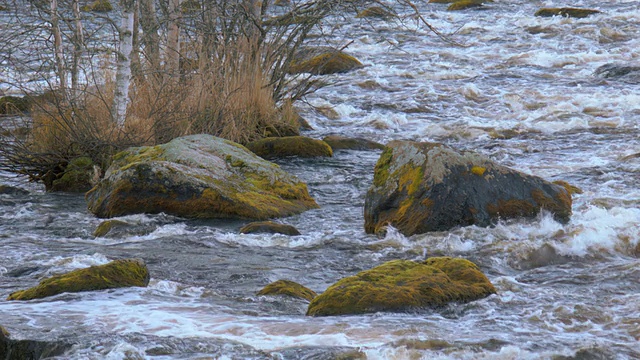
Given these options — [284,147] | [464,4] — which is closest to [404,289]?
[284,147]

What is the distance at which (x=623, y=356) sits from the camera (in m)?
4.64

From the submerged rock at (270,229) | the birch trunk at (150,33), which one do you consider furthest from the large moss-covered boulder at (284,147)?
the submerged rock at (270,229)

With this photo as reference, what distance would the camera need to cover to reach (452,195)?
297 inches

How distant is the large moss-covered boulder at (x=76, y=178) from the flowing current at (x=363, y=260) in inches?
12.0

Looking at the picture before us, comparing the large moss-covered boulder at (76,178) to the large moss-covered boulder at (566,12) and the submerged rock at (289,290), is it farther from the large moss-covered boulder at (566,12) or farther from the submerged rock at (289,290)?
the large moss-covered boulder at (566,12)

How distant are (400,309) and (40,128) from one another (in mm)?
5828

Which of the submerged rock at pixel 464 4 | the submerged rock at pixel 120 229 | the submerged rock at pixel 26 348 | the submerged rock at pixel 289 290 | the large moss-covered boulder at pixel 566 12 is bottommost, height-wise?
the submerged rock at pixel 26 348

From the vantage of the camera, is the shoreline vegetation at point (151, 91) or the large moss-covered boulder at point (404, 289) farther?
the shoreline vegetation at point (151, 91)

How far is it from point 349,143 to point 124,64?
3600 mm

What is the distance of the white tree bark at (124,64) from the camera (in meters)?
8.86

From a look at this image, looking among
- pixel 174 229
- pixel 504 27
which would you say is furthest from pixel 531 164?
pixel 504 27

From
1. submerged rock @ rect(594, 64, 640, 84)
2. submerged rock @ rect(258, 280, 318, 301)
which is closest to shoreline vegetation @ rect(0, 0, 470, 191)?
submerged rock @ rect(258, 280, 318, 301)

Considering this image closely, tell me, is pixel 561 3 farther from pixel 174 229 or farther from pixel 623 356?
pixel 623 356

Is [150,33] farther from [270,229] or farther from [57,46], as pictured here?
[270,229]
